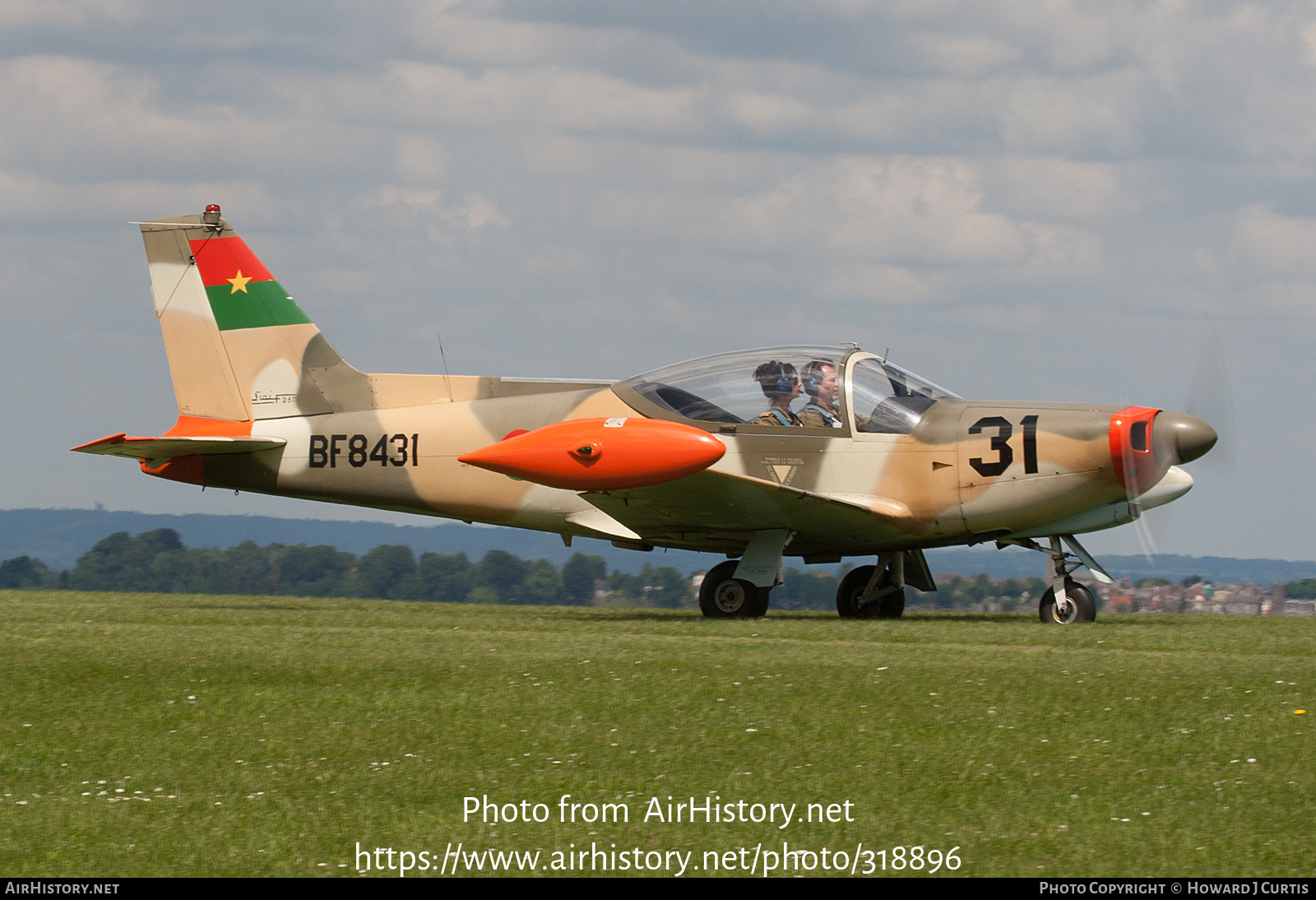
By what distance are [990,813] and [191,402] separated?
12962 millimetres

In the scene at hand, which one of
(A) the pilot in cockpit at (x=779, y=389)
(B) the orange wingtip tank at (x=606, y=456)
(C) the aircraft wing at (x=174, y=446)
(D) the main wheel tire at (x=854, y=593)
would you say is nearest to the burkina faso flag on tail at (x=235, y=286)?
(C) the aircraft wing at (x=174, y=446)

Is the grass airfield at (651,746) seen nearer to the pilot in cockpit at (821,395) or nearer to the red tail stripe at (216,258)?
the pilot in cockpit at (821,395)

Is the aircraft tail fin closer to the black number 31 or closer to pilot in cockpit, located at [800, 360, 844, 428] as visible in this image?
pilot in cockpit, located at [800, 360, 844, 428]

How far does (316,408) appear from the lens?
56.8 feet

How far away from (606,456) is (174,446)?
225 inches

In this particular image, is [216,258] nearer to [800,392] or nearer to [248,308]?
[248,308]

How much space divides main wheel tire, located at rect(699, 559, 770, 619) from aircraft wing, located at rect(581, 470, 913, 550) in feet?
1.68

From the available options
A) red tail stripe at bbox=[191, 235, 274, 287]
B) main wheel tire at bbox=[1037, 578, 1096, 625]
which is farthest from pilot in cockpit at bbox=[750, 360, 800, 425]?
red tail stripe at bbox=[191, 235, 274, 287]

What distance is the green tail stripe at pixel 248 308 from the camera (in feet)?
58.0

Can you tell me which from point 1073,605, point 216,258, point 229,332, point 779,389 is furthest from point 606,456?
point 216,258

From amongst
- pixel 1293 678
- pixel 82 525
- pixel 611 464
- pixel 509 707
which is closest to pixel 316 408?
pixel 611 464

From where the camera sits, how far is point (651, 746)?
8234 millimetres

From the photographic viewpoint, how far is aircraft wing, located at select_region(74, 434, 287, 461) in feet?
52.4

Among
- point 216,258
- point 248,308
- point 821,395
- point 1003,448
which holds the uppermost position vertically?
point 216,258
